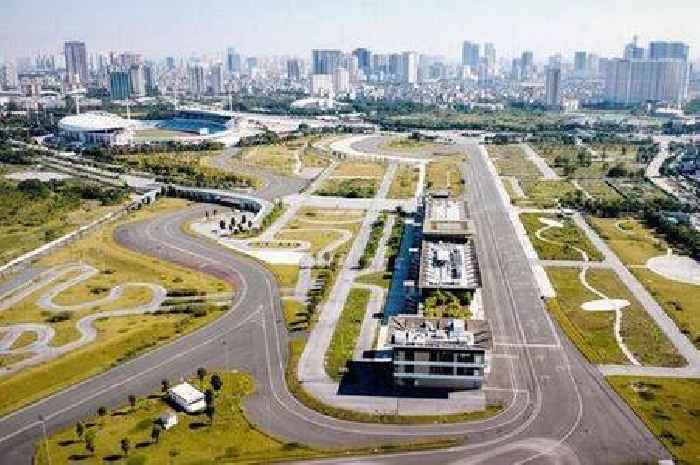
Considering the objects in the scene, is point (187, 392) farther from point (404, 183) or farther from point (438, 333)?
point (404, 183)

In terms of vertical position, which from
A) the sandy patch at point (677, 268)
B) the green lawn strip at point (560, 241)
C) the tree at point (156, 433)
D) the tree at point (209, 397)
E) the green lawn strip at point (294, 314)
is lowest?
the tree at point (156, 433)

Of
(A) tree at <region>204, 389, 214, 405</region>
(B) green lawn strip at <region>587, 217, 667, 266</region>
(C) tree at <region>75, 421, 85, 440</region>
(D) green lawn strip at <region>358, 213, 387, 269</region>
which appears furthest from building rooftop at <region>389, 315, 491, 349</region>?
(B) green lawn strip at <region>587, 217, 667, 266</region>

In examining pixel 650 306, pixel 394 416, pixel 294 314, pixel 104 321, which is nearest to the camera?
pixel 394 416

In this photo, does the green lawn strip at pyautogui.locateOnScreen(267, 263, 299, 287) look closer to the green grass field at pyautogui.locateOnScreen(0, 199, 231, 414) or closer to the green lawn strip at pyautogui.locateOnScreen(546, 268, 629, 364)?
Answer: the green grass field at pyautogui.locateOnScreen(0, 199, 231, 414)

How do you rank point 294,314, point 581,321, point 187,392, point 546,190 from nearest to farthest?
point 187,392 < point 581,321 < point 294,314 < point 546,190

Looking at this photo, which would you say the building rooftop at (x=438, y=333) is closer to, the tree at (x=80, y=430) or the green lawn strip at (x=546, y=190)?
the tree at (x=80, y=430)

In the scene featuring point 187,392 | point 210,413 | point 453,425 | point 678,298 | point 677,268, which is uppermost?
point 677,268

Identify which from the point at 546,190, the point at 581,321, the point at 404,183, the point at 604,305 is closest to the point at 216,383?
the point at 581,321

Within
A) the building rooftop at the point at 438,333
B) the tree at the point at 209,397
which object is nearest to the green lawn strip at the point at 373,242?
the building rooftop at the point at 438,333
